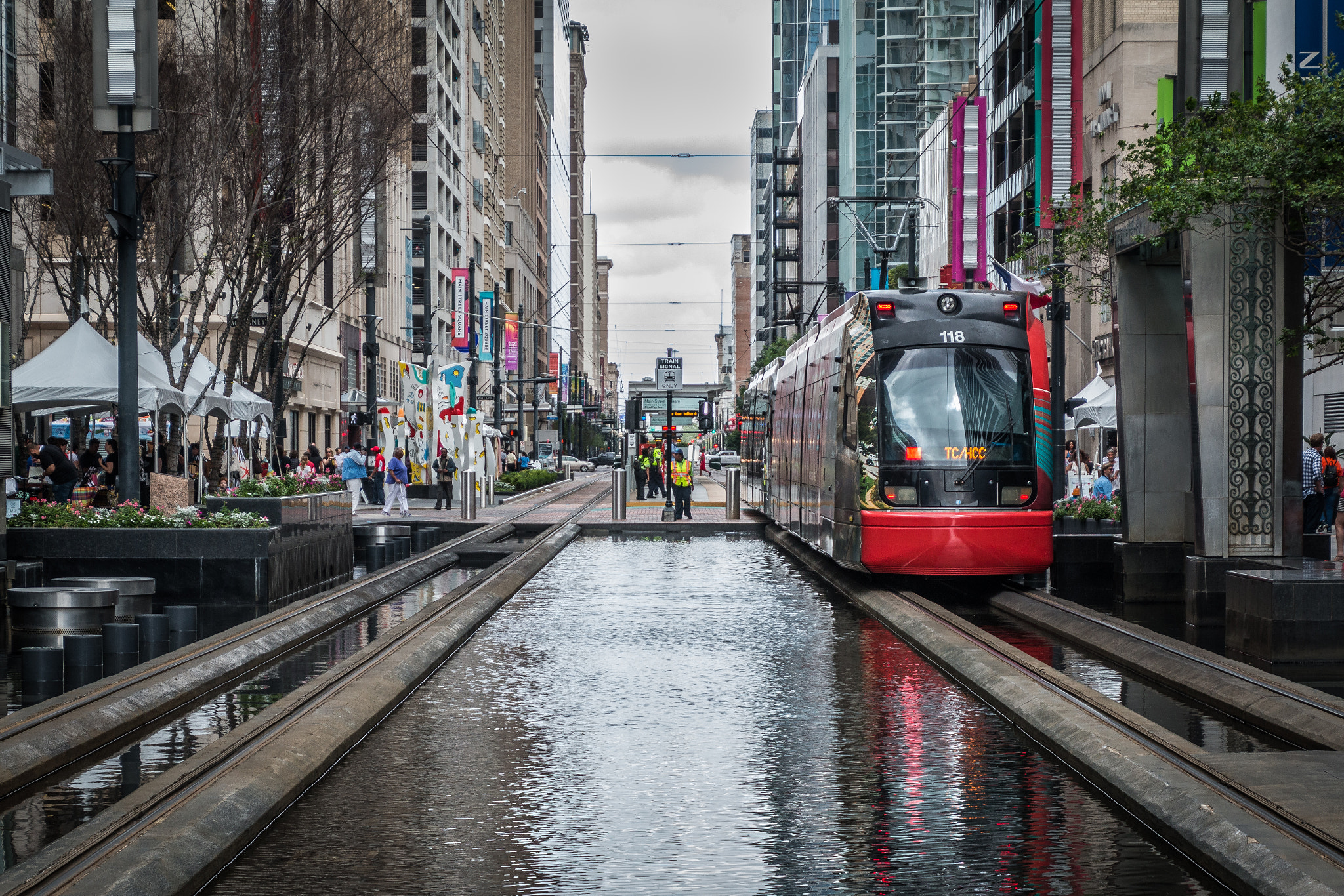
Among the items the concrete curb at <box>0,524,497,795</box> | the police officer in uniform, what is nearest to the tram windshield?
the concrete curb at <box>0,524,497,795</box>

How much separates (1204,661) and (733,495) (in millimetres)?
25997

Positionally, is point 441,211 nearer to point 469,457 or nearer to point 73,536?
point 469,457

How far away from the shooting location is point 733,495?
3744cm

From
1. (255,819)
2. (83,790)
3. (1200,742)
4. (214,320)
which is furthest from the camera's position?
(214,320)

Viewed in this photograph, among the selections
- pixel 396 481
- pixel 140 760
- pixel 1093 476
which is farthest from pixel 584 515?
pixel 140 760

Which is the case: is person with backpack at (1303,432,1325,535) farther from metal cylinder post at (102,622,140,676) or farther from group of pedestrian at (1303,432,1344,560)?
metal cylinder post at (102,622,140,676)

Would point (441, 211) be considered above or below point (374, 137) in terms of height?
above

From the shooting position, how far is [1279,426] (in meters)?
15.5

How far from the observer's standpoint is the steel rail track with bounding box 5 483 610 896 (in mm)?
5727

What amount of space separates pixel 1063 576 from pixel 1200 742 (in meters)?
11.4

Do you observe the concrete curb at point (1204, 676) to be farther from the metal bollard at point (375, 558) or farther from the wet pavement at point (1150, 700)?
the metal bollard at point (375, 558)

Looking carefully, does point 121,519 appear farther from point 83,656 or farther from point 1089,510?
point 1089,510

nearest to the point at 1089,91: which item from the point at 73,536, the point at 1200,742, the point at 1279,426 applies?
the point at 1279,426

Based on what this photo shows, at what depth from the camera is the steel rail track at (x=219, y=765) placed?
5727 mm
